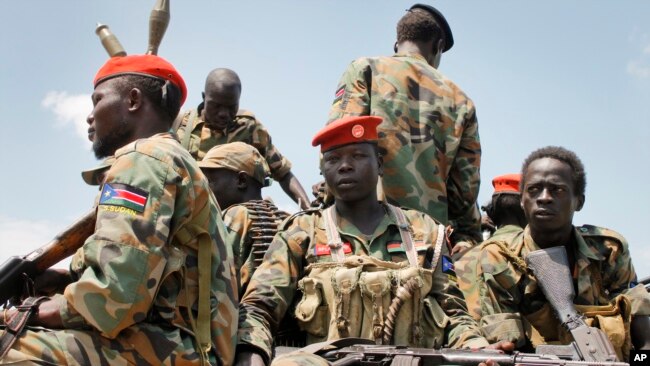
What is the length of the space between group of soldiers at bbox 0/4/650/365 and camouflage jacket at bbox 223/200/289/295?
0.01m

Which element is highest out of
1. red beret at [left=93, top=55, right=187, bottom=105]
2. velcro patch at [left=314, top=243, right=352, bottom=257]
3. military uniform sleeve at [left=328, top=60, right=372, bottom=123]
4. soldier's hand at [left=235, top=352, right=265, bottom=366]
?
military uniform sleeve at [left=328, top=60, right=372, bottom=123]

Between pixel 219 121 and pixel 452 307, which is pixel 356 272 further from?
pixel 219 121

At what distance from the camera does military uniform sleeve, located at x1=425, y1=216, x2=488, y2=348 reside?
4832 millimetres

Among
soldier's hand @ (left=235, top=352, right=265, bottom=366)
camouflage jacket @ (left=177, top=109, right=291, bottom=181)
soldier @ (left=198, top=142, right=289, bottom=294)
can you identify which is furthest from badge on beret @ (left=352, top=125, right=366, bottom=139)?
camouflage jacket @ (left=177, top=109, right=291, bottom=181)

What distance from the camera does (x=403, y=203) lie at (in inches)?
247

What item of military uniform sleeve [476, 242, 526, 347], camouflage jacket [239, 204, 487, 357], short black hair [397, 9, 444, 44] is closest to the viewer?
camouflage jacket [239, 204, 487, 357]

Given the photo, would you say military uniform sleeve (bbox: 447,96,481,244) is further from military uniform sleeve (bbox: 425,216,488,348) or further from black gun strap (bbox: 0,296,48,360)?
black gun strap (bbox: 0,296,48,360)

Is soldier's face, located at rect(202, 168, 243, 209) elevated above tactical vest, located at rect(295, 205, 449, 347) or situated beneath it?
elevated above

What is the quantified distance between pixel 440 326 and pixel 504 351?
499mm

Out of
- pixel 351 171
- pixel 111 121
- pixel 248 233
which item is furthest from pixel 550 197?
pixel 111 121

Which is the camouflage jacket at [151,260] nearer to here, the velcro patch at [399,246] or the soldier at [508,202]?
the velcro patch at [399,246]

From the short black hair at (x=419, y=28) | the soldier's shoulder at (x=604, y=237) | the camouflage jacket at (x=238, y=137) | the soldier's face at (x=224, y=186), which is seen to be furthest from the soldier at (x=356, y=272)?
the camouflage jacket at (x=238, y=137)

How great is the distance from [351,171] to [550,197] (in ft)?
4.58

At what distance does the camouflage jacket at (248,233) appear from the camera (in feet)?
20.0
